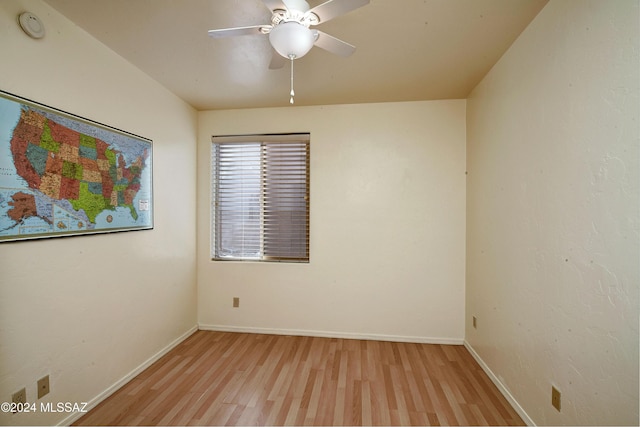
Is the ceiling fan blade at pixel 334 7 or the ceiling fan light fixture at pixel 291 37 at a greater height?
the ceiling fan blade at pixel 334 7

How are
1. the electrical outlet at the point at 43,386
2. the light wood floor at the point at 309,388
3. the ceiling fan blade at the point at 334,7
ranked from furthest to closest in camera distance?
the light wood floor at the point at 309,388, the electrical outlet at the point at 43,386, the ceiling fan blade at the point at 334,7

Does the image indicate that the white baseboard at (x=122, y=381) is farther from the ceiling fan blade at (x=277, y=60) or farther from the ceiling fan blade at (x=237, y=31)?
the ceiling fan blade at (x=277, y=60)

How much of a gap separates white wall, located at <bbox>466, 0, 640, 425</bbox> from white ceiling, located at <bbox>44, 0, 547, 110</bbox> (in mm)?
316

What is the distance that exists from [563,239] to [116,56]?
3.21 m

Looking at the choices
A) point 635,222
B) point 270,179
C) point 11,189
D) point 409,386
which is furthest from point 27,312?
point 635,222

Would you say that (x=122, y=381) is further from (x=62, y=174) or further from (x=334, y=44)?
(x=334, y=44)

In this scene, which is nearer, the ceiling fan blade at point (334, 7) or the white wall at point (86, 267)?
the ceiling fan blade at point (334, 7)

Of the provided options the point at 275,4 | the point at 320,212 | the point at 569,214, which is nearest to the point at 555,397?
the point at 569,214

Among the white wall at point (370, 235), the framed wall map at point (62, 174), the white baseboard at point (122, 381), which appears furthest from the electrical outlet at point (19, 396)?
the white wall at point (370, 235)

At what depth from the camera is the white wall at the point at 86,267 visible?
1426mm

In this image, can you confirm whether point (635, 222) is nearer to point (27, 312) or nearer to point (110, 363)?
point (27, 312)

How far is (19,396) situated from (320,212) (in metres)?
2.49

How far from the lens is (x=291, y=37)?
51.3 inches

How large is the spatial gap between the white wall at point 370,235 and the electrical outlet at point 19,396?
68.4 inches
